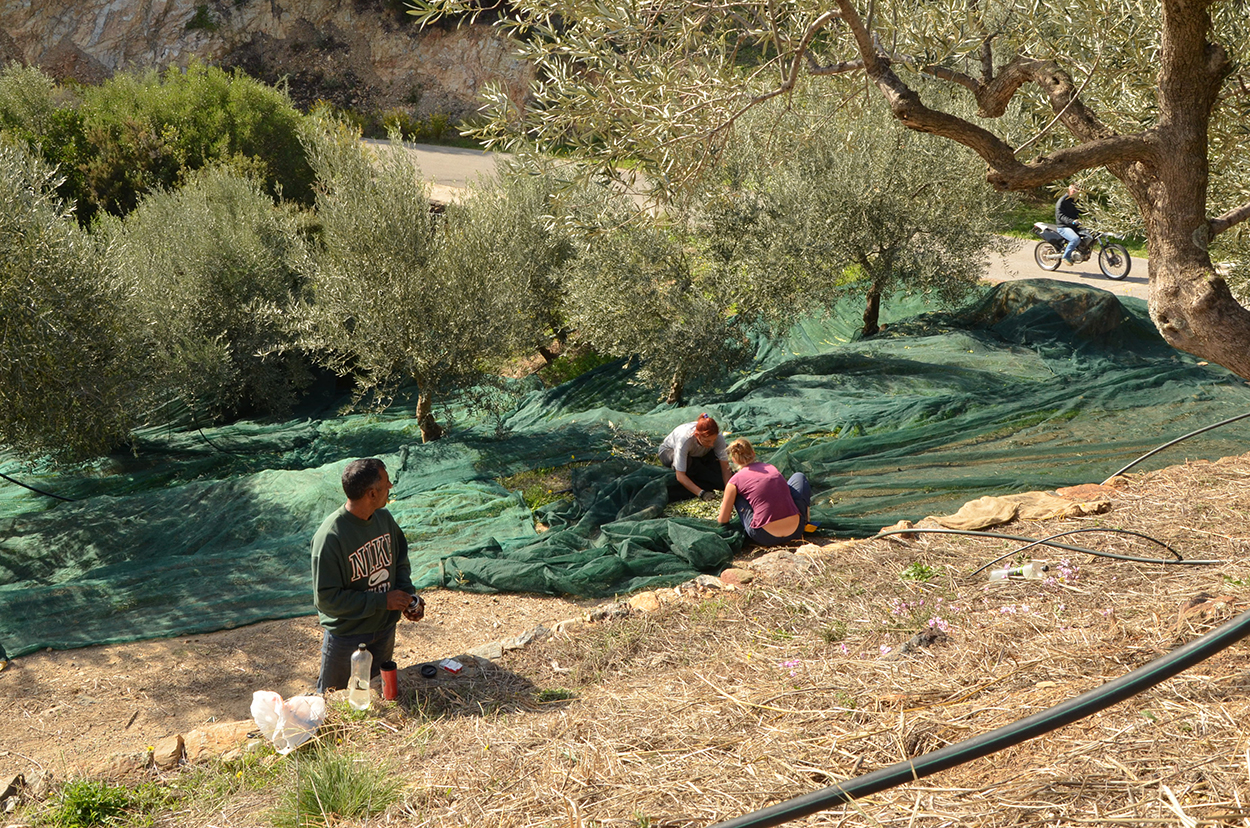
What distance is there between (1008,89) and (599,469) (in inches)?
188

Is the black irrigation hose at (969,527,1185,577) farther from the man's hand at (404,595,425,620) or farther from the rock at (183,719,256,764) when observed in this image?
the rock at (183,719,256,764)

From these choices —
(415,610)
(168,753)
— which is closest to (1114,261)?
(415,610)

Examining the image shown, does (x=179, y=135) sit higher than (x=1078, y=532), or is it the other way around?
(x=179, y=135)

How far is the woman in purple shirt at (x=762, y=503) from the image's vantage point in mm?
6668

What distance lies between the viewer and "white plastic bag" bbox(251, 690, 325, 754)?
390cm

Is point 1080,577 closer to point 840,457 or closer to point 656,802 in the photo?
point 656,802

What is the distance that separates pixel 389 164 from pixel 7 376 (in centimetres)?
430

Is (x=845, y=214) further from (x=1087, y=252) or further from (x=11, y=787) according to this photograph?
(x=11, y=787)

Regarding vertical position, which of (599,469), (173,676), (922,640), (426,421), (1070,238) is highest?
(1070,238)

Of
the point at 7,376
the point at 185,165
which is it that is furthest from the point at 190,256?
the point at 185,165

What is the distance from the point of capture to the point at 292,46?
3044 cm

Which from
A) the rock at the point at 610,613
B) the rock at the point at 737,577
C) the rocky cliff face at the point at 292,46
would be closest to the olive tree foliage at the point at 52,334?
the rock at the point at 610,613

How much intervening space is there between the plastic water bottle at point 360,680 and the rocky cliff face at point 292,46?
28.1m

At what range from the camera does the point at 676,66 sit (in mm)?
5871
